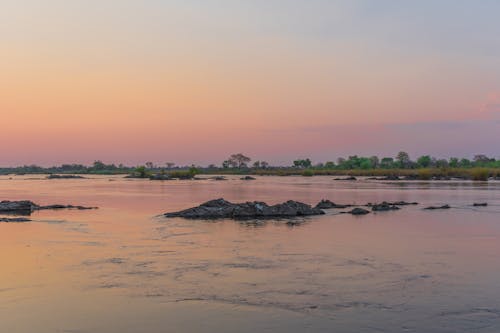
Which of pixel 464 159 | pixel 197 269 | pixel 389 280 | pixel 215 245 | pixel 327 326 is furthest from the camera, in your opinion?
pixel 464 159

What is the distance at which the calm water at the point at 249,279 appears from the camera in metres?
7.10

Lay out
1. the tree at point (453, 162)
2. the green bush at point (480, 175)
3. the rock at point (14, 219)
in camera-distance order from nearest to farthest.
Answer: the rock at point (14, 219)
the green bush at point (480, 175)
the tree at point (453, 162)

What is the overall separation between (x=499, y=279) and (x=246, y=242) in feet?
21.6

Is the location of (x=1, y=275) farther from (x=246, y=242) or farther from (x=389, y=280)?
(x=389, y=280)

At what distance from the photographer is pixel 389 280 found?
31.1ft

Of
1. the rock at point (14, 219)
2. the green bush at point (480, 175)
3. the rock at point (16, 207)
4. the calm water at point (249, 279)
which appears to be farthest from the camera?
the green bush at point (480, 175)

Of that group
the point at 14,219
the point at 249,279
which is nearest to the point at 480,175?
the point at 14,219

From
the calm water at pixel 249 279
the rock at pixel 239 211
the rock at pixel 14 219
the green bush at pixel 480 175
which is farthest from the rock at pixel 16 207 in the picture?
the green bush at pixel 480 175

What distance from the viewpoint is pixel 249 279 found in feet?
31.4

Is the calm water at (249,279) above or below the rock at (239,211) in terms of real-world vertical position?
below

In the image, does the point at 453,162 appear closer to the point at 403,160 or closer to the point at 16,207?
the point at 403,160

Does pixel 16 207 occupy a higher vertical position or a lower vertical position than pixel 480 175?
lower

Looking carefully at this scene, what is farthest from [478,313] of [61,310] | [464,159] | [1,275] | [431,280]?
[464,159]

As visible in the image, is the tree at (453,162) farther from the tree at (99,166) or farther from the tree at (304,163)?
the tree at (99,166)
